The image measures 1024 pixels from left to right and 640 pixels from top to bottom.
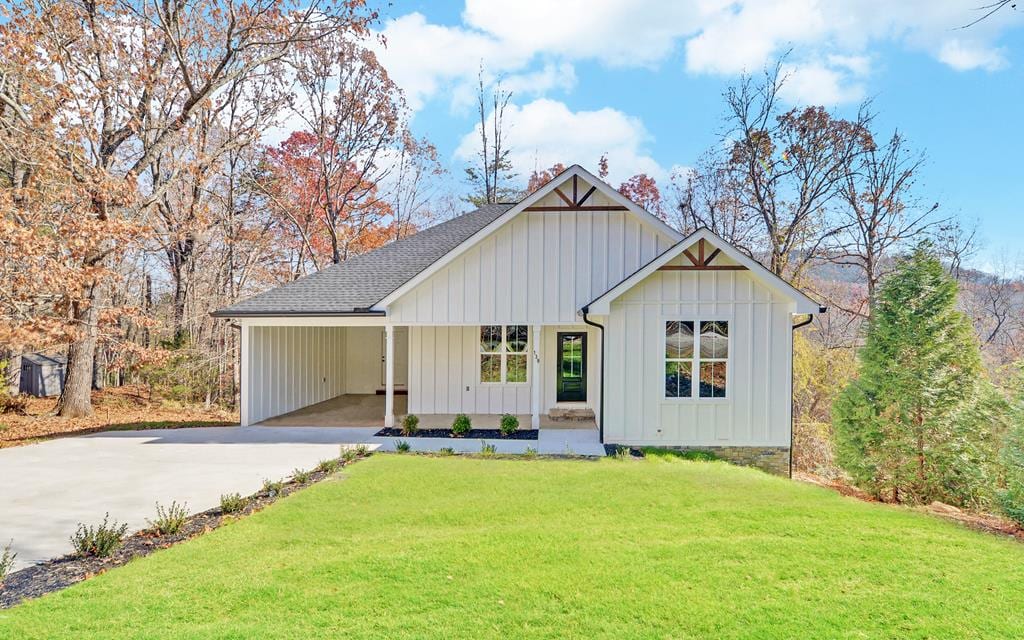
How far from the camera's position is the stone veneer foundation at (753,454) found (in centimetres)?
1066

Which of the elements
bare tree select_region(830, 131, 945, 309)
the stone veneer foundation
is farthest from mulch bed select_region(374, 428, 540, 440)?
bare tree select_region(830, 131, 945, 309)

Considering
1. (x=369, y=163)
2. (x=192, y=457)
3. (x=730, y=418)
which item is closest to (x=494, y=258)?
(x=730, y=418)

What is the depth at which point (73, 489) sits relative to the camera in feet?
24.9

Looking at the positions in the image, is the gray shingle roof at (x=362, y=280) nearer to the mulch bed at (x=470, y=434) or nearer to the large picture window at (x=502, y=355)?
the large picture window at (x=502, y=355)

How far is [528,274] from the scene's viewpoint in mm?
11992

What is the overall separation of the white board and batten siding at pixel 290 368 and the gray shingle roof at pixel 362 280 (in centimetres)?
83

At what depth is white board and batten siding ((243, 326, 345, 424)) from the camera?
12664mm

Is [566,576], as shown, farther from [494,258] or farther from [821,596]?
[494,258]

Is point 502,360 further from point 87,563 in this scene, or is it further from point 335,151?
point 335,151

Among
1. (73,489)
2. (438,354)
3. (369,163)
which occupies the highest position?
(369,163)

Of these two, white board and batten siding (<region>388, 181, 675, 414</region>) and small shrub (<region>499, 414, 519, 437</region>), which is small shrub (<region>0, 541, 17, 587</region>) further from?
small shrub (<region>499, 414, 519, 437</region>)

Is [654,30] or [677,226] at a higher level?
[654,30]

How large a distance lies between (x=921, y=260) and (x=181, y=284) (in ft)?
74.5

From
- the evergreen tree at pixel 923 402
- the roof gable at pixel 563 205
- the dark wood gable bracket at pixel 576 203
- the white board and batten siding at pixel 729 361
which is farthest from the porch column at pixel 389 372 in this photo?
the evergreen tree at pixel 923 402
